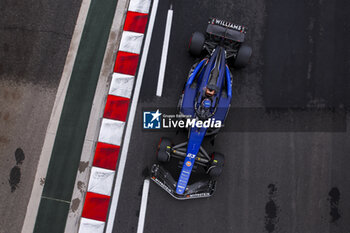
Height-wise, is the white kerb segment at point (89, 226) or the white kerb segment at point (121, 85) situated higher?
the white kerb segment at point (121, 85)

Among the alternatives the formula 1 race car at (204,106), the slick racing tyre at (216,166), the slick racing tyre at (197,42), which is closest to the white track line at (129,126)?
the formula 1 race car at (204,106)

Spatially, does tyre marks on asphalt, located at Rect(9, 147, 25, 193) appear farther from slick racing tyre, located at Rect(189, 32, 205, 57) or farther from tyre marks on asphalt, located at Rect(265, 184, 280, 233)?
tyre marks on asphalt, located at Rect(265, 184, 280, 233)

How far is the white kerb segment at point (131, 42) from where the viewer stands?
5586 mm

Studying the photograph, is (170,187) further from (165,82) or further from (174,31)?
(174,31)

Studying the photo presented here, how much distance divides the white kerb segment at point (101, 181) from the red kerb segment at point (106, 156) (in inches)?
4.5

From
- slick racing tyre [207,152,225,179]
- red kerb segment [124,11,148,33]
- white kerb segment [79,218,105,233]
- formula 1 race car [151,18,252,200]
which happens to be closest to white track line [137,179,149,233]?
formula 1 race car [151,18,252,200]

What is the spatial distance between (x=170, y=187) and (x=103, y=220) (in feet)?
5.74

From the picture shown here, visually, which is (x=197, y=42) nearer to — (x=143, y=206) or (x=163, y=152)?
(x=163, y=152)

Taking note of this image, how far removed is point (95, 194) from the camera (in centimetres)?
521

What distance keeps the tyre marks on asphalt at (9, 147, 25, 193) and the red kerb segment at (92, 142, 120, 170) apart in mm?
1721

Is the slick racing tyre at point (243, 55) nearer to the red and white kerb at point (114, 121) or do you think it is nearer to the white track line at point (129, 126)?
the white track line at point (129, 126)

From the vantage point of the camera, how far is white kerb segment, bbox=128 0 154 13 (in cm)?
569

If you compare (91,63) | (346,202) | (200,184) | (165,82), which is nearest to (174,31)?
(165,82)

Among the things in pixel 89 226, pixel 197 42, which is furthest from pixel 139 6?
pixel 89 226
